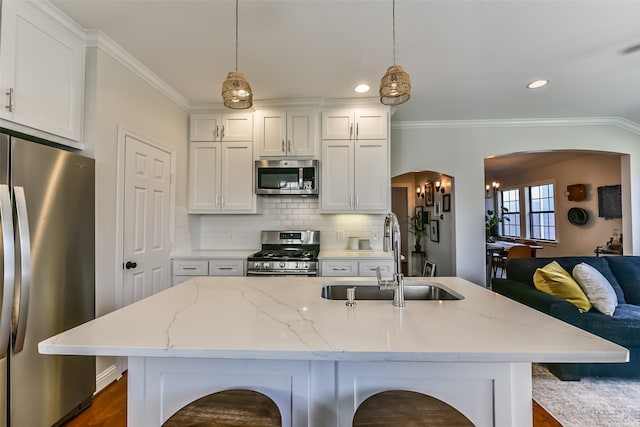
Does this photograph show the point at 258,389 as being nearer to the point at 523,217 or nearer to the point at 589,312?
the point at 589,312

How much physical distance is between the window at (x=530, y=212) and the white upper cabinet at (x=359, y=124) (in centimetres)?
533

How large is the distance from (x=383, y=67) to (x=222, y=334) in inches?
101

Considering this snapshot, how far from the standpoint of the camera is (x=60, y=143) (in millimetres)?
2070

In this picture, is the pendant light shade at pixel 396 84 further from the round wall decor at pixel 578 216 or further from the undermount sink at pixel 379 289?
the round wall decor at pixel 578 216

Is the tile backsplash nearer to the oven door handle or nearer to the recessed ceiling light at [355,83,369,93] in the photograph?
the oven door handle

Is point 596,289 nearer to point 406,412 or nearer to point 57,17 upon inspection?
point 406,412

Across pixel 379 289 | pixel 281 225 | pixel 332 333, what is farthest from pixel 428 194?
pixel 332 333

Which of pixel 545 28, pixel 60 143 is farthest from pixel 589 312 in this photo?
pixel 60 143

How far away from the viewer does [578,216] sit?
222 inches

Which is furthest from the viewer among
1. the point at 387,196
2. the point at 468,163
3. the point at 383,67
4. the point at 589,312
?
the point at 468,163

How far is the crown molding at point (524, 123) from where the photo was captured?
4.00 meters

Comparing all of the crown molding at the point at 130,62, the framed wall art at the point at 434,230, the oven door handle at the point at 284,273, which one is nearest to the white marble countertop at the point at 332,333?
the oven door handle at the point at 284,273

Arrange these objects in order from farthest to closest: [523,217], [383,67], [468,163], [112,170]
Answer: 1. [523,217]
2. [468,163]
3. [383,67]
4. [112,170]

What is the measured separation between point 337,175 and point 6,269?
2.75m
